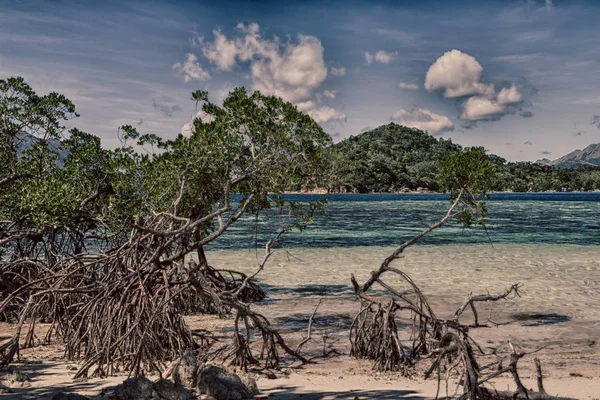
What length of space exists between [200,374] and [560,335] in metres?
6.85

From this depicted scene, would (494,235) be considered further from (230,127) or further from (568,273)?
(230,127)

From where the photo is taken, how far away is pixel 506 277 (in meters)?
16.7

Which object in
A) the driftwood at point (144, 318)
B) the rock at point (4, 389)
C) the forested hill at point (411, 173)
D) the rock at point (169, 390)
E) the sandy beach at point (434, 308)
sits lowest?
the sandy beach at point (434, 308)

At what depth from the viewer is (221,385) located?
596 centimetres

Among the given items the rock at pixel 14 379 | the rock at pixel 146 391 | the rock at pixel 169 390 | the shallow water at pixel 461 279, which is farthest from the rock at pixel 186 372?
the shallow water at pixel 461 279

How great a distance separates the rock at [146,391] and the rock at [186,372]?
0.48 m

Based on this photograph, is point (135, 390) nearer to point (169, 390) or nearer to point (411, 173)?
point (169, 390)

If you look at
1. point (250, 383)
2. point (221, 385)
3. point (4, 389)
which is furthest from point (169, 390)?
point (4, 389)

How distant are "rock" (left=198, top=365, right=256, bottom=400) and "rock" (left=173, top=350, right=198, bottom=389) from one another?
7.4 inches

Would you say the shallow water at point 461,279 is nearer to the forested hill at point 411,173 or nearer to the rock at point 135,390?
the rock at point 135,390

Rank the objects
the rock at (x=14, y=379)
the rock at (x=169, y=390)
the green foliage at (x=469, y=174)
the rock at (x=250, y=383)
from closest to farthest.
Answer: the rock at (x=169, y=390) → the rock at (x=250, y=383) → the rock at (x=14, y=379) → the green foliage at (x=469, y=174)

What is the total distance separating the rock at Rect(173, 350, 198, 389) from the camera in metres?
6.25

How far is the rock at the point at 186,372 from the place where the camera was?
6.25 meters

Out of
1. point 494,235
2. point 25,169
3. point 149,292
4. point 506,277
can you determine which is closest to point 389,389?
point 149,292
